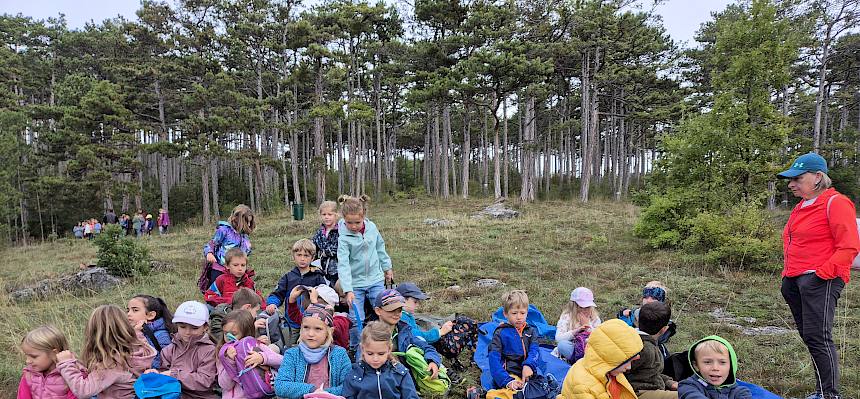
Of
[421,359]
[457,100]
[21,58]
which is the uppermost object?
[21,58]

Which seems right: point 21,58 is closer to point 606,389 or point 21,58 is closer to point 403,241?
point 403,241

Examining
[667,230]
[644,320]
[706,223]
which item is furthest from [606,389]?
[667,230]

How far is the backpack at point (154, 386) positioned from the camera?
285cm

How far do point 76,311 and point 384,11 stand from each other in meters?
20.4

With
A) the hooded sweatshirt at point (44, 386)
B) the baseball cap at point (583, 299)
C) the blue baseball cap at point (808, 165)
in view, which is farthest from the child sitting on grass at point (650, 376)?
the hooded sweatshirt at point (44, 386)

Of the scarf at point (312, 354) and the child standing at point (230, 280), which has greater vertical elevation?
the child standing at point (230, 280)

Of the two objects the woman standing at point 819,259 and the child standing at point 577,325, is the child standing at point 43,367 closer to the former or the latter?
the child standing at point 577,325

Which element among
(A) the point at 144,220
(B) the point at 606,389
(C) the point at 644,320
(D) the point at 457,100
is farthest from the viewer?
(D) the point at 457,100

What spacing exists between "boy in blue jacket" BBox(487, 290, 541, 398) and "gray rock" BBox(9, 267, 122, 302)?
25.3 ft

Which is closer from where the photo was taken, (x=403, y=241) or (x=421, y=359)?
(x=421, y=359)

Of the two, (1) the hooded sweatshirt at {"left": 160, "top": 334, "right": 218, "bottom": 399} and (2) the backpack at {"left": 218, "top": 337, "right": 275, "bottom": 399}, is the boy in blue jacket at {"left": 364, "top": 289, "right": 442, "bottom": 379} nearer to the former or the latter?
(2) the backpack at {"left": 218, "top": 337, "right": 275, "bottom": 399}

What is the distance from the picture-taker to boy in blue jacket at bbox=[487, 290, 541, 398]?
3549 millimetres

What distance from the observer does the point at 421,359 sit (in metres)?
3.43

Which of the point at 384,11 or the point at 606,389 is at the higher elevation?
the point at 384,11
